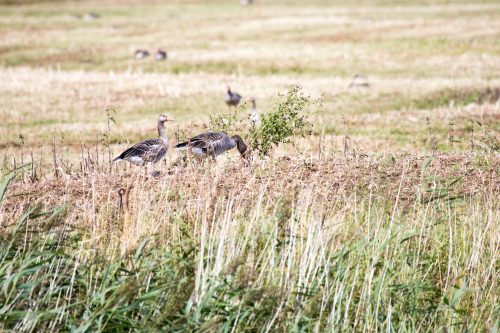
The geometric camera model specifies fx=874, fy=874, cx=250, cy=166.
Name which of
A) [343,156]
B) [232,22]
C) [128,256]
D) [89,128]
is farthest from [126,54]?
[128,256]

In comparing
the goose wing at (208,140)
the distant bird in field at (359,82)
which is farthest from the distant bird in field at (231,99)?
the goose wing at (208,140)

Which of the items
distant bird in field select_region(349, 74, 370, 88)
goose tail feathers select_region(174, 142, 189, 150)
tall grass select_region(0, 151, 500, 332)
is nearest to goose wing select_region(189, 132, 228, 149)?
goose tail feathers select_region(174, 142, 189, 150)

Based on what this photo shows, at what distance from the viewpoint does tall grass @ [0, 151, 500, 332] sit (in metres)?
7.96

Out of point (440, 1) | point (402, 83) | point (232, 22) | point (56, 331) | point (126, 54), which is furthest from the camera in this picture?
point (440, 1)

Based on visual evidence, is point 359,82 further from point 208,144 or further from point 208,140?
point 208,144

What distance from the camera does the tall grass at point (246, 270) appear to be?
7.96 meters

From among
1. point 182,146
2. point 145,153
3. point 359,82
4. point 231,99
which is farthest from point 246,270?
point 359,82

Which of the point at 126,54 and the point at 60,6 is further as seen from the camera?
the point at 60,6

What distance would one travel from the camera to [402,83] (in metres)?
33.5

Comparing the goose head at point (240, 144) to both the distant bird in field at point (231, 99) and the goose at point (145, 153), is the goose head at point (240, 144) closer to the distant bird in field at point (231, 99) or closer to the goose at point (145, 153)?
the goose at point (145, 153)

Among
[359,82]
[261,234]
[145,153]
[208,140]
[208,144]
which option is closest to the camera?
[261,234]

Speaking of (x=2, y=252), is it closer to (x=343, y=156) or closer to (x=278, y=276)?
(x=278, y=276)

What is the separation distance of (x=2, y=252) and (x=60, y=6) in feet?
273

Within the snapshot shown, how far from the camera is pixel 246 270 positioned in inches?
321
